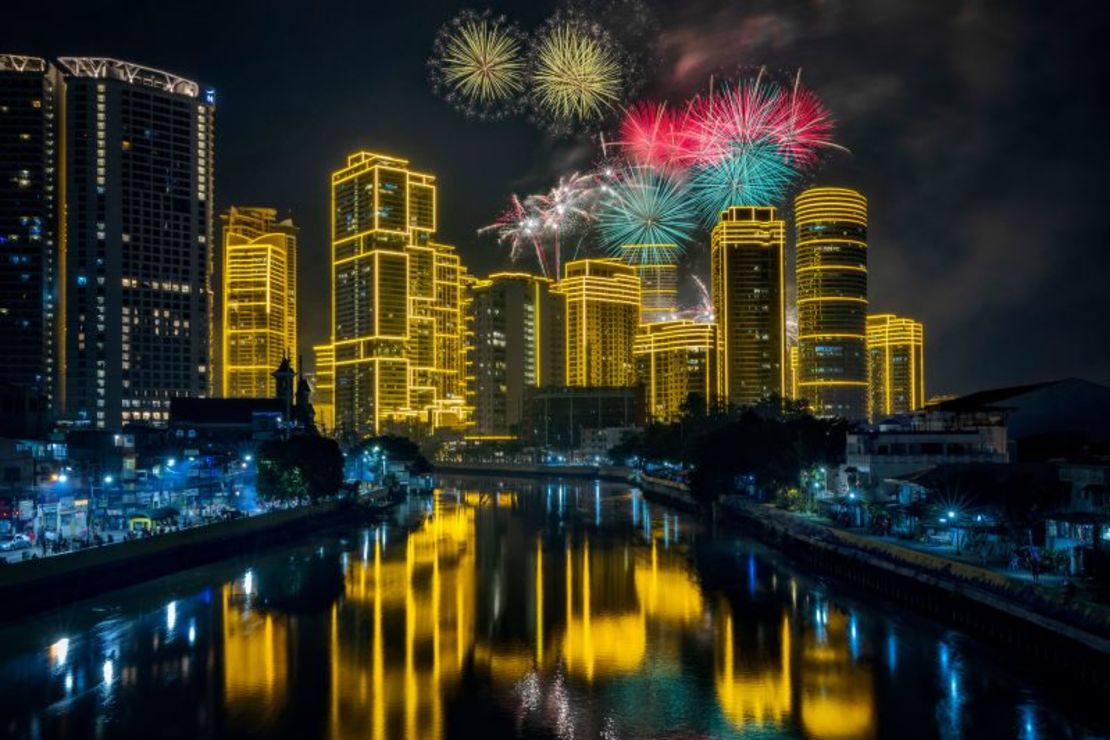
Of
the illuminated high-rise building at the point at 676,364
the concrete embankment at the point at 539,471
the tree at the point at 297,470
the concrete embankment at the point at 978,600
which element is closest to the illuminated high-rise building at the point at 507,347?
the illuminated high-rise building at the point at 676,364

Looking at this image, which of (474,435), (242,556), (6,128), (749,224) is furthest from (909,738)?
(474,435)

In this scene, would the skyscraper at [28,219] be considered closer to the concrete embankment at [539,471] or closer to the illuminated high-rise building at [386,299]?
the concrete embankment at [539,471]

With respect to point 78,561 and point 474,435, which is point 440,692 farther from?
point 474,435

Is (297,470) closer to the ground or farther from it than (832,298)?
closer to the ground

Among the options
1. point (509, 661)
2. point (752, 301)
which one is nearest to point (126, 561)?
point (509, 661)

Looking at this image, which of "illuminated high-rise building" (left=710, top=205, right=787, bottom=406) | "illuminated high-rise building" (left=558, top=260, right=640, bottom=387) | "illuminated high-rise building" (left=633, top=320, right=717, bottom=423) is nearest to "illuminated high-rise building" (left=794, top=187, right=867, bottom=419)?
"illuminated high-rise building" (left=710, top=205, right=787, bottom=406)

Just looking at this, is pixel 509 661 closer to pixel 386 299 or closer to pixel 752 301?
pixel 752 301
